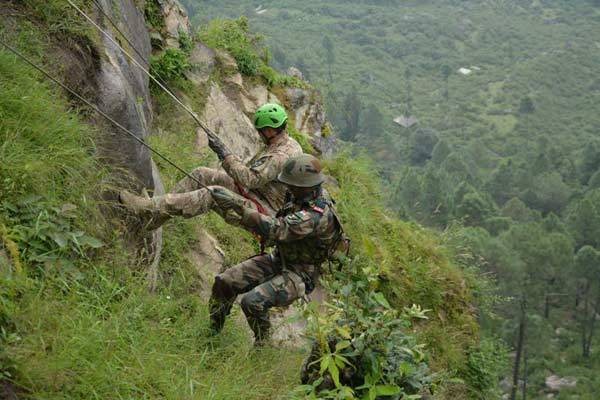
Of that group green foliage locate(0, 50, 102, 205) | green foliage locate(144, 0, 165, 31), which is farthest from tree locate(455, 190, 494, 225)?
green foliage locate(0, 50, 102, 205)

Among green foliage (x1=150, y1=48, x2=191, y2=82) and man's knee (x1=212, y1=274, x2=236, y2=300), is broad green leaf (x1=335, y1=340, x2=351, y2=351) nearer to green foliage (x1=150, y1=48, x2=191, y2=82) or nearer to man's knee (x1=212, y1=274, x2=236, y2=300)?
man's knee (x1=212, y1=274, x2=236, y2=300)

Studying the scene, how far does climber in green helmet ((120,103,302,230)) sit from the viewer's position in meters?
5.93

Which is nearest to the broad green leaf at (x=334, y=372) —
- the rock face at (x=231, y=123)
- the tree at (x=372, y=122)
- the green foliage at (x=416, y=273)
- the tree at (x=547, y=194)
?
the green foliage at (x=416, y=273)

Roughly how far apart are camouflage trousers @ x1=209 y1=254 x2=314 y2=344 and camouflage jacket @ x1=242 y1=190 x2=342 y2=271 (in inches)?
5.4

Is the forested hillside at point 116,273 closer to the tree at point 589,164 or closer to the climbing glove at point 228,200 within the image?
the climbing glove at point 228,200

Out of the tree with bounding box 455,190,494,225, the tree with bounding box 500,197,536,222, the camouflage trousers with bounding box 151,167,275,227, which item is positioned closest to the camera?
the camouflage trousers with bounding box 151,167,275,227

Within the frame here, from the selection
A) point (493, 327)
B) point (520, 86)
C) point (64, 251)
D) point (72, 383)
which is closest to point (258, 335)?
point (64, 251)

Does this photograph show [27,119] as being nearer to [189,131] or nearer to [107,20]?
[107,20]

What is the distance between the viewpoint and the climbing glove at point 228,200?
5.45 meters

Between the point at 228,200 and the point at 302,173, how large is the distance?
66 cm

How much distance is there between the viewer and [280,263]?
5820 millimetres

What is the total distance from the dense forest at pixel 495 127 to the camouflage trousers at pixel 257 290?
A: 633 centimetres

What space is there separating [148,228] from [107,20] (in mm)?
2289

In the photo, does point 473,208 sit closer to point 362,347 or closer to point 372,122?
point 372,122
